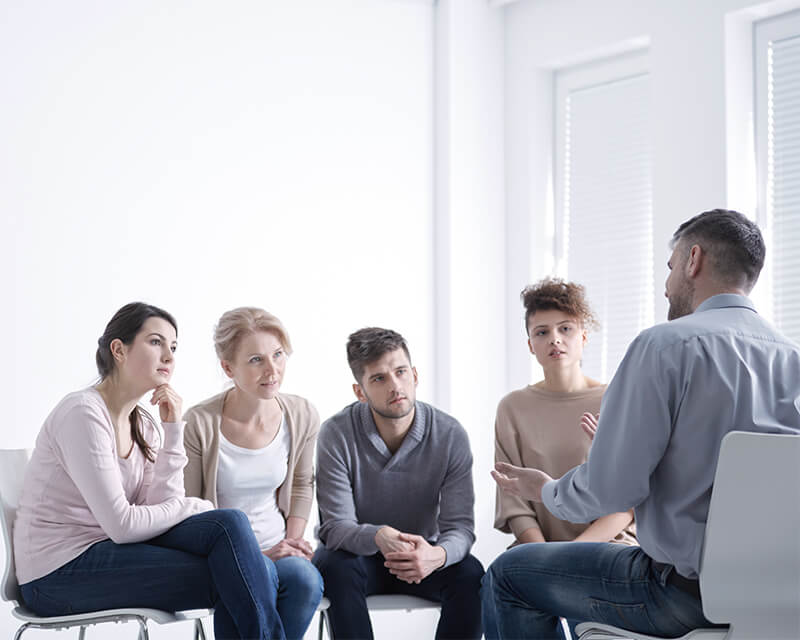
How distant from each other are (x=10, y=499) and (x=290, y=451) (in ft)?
2.69

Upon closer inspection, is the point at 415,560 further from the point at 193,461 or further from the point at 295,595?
the point at 193,461

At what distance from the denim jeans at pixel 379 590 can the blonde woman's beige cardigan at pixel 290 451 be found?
0.22 meters

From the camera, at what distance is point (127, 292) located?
12.1ft

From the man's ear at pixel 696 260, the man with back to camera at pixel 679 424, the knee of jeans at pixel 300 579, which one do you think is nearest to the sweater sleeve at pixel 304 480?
Result: the knee of jeans at pixel 300 579

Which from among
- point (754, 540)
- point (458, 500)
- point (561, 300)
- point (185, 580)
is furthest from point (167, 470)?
point (754, 540)

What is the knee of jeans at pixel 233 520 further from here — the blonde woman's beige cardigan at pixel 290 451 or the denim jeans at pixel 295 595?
the blonde woman's beige cardigan at pixel 290 451

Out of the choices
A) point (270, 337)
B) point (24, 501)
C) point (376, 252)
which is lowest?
point (24, 501)

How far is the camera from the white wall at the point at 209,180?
11.4 ft

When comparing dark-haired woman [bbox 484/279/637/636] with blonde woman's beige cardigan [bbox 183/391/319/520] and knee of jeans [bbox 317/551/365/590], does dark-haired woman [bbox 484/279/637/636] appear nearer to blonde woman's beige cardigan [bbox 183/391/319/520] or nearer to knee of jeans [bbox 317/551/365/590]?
knee of jeans [bbox 317/551/365/590]

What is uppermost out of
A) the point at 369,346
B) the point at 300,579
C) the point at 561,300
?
the point at 561,300

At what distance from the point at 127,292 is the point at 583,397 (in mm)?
1692

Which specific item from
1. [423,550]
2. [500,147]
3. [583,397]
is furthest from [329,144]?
[423,550]

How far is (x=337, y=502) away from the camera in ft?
9.57

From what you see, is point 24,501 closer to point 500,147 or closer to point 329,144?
point 329,144
